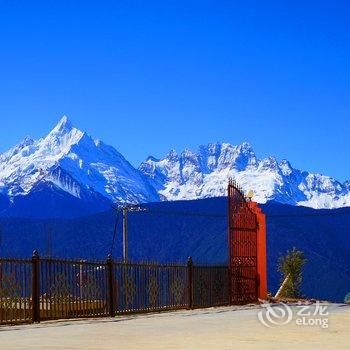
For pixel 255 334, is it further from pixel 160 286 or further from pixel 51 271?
pixel 160 286

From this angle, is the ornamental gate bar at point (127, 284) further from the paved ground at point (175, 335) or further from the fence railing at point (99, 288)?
the paved ground at point (175, 335)

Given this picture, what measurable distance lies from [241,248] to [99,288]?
29.2 ft

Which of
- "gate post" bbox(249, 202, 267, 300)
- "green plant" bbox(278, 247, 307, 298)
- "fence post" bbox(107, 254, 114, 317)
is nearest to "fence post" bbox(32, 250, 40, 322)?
"fence post" bbox(107, 254, 114, 317)

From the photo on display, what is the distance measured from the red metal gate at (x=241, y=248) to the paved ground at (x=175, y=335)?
10211 millimetres

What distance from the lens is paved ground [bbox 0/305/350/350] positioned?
39.9 ft

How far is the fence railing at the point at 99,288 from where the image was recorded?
18484mm

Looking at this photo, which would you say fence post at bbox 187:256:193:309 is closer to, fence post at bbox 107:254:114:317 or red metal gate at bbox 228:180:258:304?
red metal gate at bbox 228:180:258:304

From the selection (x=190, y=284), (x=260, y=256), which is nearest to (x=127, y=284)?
(x=190, y=284)

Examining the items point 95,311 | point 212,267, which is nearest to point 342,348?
point 95,311

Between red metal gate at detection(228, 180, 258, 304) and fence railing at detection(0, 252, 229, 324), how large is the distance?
573 mm

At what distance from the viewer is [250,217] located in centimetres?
3012

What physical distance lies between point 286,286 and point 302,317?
764 inches

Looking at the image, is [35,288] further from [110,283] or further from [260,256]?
[260,256]

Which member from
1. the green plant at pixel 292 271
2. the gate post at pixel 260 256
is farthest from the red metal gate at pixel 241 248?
the green plant at pixel 292 271
